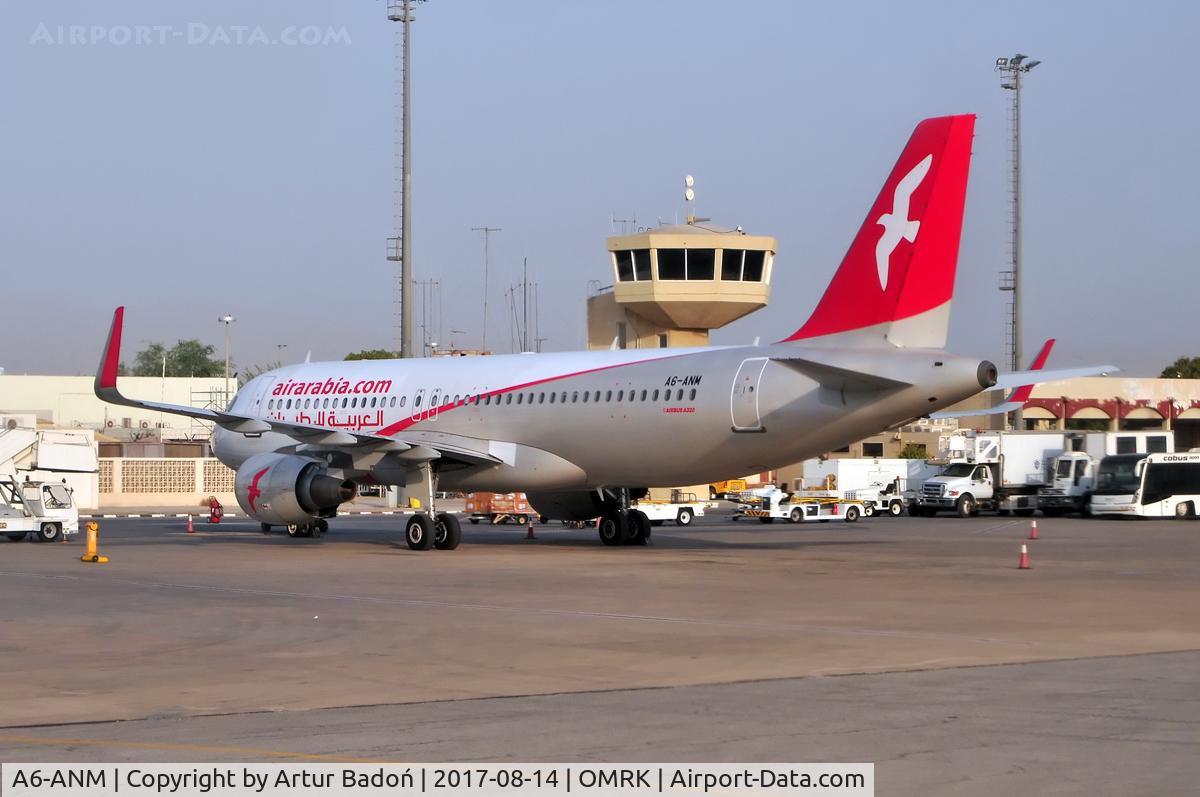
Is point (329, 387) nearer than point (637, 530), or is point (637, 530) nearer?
point (637, 530)

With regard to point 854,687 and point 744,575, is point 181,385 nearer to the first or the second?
point 744,575

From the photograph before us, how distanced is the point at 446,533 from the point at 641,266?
104ft

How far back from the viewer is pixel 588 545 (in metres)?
31.9

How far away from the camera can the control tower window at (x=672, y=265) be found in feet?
191

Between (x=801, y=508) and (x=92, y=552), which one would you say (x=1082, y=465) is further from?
(x=92, y=552)

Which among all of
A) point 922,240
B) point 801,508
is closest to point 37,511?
point 922,240

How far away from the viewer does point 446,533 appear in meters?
28.9

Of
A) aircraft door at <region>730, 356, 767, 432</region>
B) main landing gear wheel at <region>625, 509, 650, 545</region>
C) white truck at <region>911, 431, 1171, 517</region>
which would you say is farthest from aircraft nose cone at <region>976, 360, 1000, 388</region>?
white truck at <region>911, 431, 1171, 517</region>

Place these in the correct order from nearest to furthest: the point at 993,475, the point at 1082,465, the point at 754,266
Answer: the point at 1082,465
the point at 993,475
the point at 754,266

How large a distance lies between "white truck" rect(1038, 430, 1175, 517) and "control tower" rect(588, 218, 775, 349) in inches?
529

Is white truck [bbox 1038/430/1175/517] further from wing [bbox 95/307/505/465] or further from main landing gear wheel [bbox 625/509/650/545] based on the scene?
wing [bbox 95/307/505/465]

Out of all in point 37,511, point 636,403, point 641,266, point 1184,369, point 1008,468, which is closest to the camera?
point 636,403

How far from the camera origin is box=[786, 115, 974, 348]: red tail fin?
2444cm

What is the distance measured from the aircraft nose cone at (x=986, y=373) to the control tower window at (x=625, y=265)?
3665cm
